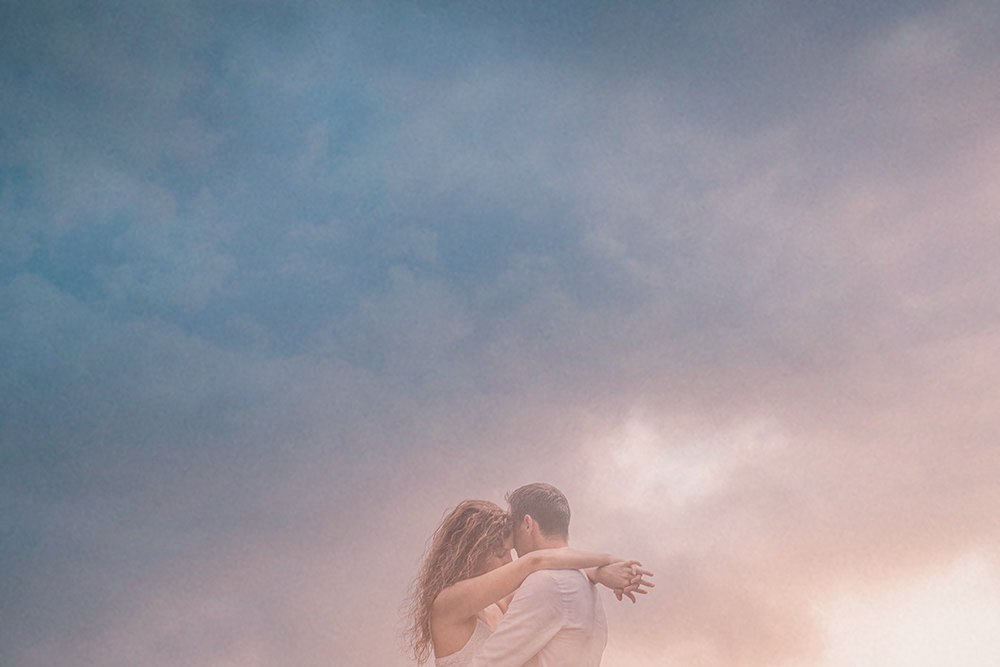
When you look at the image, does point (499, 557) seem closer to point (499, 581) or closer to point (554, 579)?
point (499, 581)

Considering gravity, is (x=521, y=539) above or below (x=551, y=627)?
above

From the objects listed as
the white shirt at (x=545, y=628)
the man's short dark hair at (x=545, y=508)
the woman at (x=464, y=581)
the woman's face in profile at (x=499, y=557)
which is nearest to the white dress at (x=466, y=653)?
the woman at (x=464, y=581)

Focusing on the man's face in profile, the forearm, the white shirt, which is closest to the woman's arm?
the forearm

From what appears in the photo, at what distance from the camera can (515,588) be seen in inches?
360

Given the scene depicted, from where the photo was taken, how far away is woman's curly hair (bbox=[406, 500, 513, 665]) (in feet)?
31.9

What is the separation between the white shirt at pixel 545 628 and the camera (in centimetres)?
840

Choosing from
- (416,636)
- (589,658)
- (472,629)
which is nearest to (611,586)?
Answer: (589,658)

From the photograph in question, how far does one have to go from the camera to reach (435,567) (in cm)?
989

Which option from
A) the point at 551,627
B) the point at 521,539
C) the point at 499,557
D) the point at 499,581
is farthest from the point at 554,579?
the point at 499,557

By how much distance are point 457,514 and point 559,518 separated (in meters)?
1.32

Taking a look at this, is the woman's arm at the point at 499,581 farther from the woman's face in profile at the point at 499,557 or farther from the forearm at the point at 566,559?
the woman's face in profile at the point at 499,557

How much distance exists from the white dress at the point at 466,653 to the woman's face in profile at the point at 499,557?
651mm

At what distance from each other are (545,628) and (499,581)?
862 millimetres

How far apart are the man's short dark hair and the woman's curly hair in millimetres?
332
